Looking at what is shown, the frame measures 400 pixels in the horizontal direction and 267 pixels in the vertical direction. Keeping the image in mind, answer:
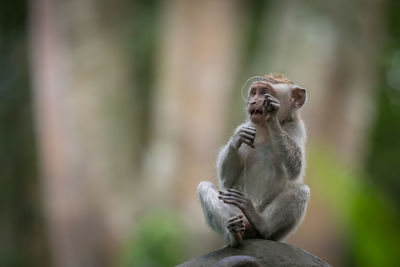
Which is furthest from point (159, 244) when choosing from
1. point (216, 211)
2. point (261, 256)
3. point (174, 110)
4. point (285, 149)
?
point (261, 256)

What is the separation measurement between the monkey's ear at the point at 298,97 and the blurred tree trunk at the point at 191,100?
7.86 meters

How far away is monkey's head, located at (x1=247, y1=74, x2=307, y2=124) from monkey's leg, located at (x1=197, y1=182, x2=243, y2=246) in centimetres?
64

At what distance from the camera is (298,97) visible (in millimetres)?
5848

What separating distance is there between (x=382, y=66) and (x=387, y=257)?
27.7ft

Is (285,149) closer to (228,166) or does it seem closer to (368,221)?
(228,166)

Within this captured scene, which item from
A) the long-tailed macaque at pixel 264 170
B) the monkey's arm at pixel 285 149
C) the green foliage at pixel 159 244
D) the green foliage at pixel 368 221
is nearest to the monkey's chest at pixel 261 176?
the long-tailed macaque at pixel 264 170

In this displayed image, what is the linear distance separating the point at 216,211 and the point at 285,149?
2.29 feet

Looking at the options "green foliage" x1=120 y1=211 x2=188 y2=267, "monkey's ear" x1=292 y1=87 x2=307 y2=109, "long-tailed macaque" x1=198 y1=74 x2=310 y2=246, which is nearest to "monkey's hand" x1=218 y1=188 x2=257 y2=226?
"long-tailed macaque" x1=198 y1=74 x2=310 y2=246

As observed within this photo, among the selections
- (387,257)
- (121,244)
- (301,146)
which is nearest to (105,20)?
(121,244)

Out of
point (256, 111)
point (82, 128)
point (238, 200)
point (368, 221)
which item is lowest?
point (368, 221)

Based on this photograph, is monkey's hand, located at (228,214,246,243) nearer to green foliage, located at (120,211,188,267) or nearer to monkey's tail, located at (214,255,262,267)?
monkey's tail, located at (214,255,262,267)

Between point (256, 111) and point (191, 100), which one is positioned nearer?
point (256, 111)

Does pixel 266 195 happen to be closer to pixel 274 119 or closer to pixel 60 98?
pixel 274 119

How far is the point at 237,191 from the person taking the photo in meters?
5.34
